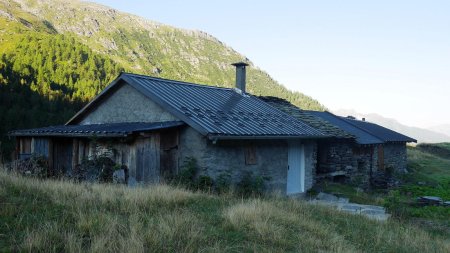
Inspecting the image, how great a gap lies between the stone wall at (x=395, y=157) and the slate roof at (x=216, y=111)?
11626 mm

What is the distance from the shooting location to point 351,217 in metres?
9.41

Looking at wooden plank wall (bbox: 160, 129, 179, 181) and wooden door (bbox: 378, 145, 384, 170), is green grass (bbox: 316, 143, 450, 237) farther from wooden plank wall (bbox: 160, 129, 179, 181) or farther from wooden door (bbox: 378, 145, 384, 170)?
wooden plank wall (bbox: 160, 129, 179, 181)

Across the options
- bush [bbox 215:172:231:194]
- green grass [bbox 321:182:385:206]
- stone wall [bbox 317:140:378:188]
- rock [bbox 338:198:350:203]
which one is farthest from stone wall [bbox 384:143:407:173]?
bush [bbox 215:172:231:194]

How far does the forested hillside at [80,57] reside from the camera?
6212 cm

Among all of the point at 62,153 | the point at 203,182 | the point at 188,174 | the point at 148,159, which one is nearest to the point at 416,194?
the point at 203,182

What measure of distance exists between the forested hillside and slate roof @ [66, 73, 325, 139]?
37290mm

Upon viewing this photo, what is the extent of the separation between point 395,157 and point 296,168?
47.3 feet

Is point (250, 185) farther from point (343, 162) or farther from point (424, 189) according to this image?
point (424, 189)

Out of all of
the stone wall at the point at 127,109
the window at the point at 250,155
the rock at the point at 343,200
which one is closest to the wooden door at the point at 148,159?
the stone wall at the point at 127,109

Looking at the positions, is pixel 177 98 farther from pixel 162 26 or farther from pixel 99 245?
pixel 162 26

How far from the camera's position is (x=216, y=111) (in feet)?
47.3

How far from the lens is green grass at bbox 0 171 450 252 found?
479 cm

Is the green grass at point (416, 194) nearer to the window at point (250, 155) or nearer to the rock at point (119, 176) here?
the window at point (250, 155)

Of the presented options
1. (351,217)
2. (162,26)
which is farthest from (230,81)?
(351,217)
